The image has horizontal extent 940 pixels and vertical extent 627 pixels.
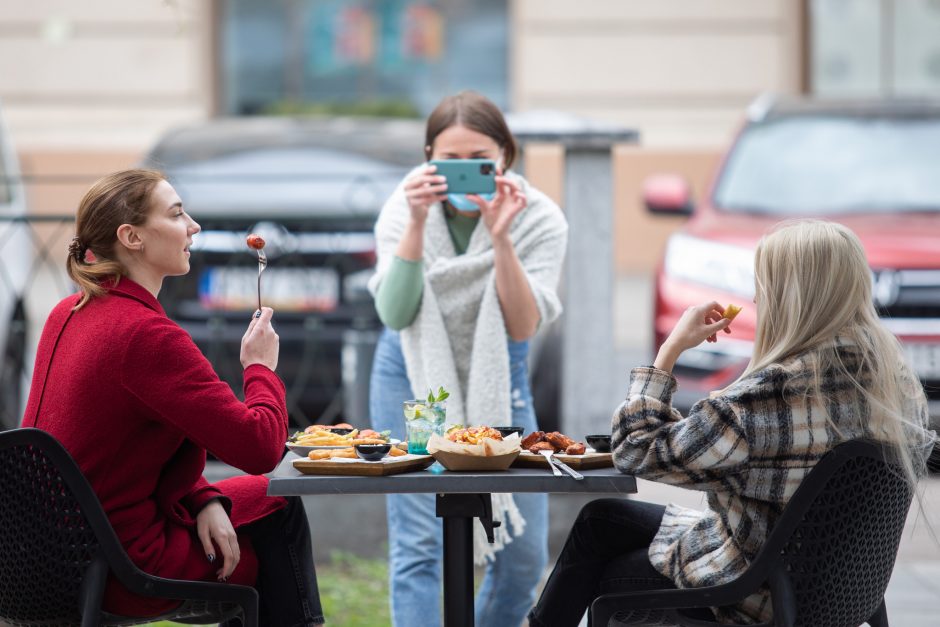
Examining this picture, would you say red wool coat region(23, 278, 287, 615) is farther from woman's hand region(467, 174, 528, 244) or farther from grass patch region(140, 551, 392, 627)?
→ grass patch region(140, 551, 392, 627)

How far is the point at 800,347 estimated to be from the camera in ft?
9.55

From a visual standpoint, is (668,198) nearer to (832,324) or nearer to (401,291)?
(401,291)

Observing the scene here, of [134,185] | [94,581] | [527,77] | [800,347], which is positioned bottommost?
[94,581]

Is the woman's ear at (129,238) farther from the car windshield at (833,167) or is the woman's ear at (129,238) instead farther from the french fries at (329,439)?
the car windshield at (833,167)

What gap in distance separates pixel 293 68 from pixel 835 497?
49.7ft

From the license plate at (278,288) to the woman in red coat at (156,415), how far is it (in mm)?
3138

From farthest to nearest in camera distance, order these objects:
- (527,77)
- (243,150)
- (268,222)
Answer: (527,77)
(243,150)
(268,222)

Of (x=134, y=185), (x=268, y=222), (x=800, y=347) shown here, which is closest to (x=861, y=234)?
(x=268, y=222)

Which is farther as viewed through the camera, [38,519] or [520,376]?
[520,376]

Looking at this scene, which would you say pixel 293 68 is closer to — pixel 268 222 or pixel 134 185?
pixel 268 222

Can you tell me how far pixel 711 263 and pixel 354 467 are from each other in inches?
153

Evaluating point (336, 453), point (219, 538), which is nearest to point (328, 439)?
point (336, 453)

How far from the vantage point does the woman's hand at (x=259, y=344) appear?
3.09m

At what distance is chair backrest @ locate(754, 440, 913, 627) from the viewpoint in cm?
285
